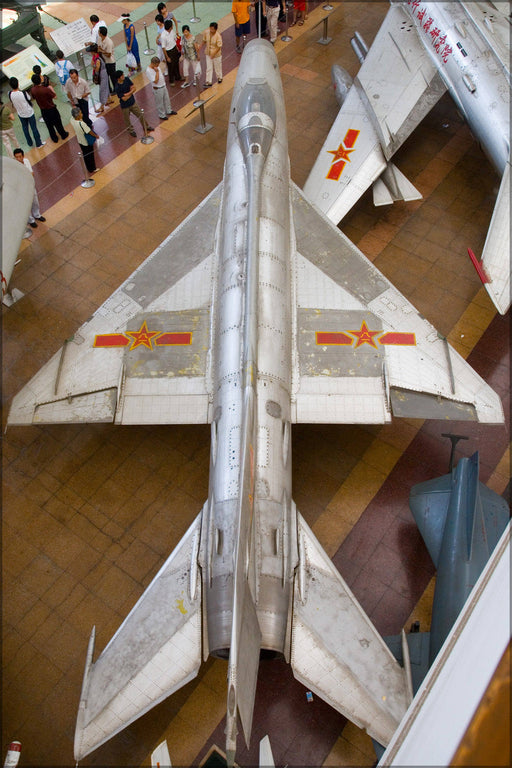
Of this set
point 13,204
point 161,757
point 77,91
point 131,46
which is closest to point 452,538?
point 161,757

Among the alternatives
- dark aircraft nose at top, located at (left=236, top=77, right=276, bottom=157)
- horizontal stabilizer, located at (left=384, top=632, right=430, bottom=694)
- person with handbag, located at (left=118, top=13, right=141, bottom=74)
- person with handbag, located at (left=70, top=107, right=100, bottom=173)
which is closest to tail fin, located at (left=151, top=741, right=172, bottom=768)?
horizontal stabilizer, located at (left=384, top=632, right=430, bottom=694)

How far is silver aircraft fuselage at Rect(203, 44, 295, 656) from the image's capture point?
656 centimetres

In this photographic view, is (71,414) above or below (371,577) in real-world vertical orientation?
above

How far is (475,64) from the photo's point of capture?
1247 centimetres

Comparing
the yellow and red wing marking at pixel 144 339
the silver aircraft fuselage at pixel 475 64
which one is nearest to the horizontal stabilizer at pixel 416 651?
the yellow and red wing marking at pixel 144 339

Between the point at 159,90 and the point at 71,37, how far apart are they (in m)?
2.38

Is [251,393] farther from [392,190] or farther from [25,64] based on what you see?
[25,64]

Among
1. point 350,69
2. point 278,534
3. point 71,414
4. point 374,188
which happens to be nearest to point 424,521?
point 278,534

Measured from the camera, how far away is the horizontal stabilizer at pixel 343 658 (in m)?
6.34

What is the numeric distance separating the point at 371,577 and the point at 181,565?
311 cm

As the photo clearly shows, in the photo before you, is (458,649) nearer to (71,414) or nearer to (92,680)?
(92,680)

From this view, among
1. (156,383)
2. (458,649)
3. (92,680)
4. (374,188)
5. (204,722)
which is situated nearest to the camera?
(458,649)

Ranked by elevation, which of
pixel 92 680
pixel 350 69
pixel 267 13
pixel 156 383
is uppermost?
pixel 267 13

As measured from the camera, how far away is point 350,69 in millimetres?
16266
